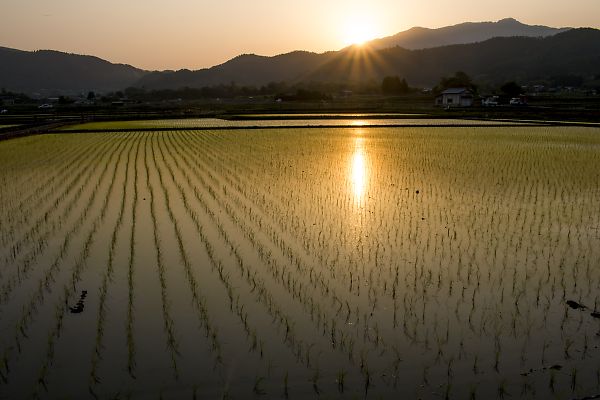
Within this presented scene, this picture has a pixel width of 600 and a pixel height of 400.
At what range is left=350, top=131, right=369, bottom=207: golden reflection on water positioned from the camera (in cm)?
945

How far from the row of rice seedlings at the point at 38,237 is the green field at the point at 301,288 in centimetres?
4

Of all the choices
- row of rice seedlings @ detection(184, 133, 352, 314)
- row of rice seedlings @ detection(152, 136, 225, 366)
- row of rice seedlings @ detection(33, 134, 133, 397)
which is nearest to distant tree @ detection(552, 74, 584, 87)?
row of rice seedlings @ detection(184, 133, 352, 314)

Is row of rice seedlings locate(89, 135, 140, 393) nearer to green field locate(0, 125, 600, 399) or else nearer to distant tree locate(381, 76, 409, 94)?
green field locate(0, 125, 600, 399)

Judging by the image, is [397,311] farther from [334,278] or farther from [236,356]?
[236,356]

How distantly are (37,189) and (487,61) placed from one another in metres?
169

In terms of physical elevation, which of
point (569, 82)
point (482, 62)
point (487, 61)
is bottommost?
point (569, 82)

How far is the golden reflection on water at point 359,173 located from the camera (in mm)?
9451

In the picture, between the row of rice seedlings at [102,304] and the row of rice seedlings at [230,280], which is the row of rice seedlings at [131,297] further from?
the row of rice seedlings at [230,280]

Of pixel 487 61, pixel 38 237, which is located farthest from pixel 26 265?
pixel 487 61

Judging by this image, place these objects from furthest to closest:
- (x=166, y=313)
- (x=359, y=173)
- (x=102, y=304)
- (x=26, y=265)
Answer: (x=359, y=173)
(x=26, y=265)
(x=102, y=304)
(x=166, y=313)

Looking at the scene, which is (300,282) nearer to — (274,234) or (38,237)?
(274,234)

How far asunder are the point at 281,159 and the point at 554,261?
9.79 m

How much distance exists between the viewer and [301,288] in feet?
15.9

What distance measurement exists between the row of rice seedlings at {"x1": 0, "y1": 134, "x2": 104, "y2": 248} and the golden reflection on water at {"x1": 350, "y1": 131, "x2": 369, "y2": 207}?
5401mm
